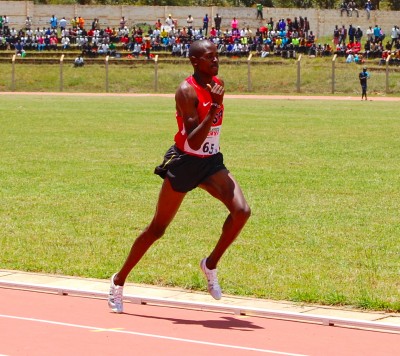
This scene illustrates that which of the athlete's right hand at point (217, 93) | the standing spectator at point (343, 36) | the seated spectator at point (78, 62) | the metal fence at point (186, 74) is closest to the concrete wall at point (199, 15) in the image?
the standing spectator at point (343, 36)

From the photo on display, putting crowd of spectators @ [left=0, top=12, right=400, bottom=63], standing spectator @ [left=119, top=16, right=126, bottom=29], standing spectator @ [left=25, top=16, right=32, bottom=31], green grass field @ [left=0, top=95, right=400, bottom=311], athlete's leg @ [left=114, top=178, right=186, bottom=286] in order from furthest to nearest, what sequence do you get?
standing spectator @ [left=25, top=16, right=32, bottom=31]
standing spectator @ [left=119, top=16, right=126, bottom=29]
crowd of spectators @ [left=0, top=12, right=400, bottom=63]
green grass field @ [left=0, top=95, right=400, bottom=311]
athlete's leg @ [left=114, top=178, right=186, bottom=286]

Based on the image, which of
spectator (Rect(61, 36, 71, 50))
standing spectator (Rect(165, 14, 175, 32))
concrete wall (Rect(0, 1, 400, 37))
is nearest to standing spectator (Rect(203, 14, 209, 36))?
standing spectator (Rect(165, 14, 175, 32))

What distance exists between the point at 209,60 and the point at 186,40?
6534cm

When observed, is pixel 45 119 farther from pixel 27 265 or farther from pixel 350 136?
pixel 27 265

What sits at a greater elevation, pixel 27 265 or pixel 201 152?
pixel 201 152

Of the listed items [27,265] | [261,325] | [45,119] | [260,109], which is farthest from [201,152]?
[260,109]

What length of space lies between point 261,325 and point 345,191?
30.2 feet

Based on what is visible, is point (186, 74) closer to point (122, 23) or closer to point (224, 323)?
point (122, 23)

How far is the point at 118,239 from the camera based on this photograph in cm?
1205

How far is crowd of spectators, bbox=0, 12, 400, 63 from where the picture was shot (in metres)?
70.2

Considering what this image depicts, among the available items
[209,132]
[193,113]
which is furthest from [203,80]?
[209,132]

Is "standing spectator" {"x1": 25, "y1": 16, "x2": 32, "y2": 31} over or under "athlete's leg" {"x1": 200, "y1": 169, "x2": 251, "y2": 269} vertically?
under

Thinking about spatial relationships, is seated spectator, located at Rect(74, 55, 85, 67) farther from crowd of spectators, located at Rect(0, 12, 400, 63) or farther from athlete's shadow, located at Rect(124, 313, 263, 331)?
athlete's shadow, located at Rect(124, 313, 263, 331)

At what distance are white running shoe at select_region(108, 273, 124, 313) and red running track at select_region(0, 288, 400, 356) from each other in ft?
0.25
